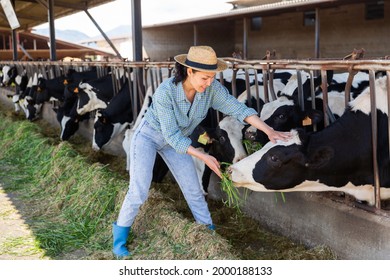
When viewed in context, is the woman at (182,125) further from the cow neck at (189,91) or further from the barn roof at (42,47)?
the barn roof at (42,47)

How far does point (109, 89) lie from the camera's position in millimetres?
7977

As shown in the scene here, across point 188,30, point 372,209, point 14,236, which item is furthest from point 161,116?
point 188,30

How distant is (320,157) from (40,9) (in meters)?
12.9

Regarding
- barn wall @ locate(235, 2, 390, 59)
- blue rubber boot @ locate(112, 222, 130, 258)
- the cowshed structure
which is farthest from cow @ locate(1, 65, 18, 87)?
blue rubber boot @ locate(112, 222, 130, 258)

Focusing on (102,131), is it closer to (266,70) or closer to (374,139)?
(266,70)

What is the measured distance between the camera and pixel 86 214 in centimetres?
481

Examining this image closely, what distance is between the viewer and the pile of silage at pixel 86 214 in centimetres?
379

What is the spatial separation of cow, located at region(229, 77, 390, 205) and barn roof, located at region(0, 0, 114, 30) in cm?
863

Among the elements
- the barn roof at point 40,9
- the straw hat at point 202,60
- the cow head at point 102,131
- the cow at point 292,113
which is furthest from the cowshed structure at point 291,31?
the straw hat at point 202,60

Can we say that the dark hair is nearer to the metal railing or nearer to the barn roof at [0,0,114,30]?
the metal railing

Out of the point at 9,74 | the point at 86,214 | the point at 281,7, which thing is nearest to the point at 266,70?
the point at 86,214

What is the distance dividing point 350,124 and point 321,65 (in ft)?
1.80

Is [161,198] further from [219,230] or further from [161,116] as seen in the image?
[161,116]

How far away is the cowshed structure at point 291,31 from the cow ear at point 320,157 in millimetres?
6851
